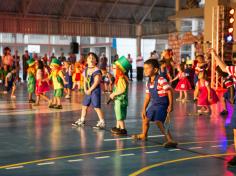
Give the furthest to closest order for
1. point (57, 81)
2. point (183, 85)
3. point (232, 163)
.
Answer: point (183, 85), point (57, 81), point (232, 163)

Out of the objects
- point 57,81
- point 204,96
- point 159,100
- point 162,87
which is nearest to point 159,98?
point 159,100

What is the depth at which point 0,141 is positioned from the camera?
9.08 metres

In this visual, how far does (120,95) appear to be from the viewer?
10.0 m

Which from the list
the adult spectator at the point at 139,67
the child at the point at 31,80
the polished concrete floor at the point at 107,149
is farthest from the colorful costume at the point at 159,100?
the adult spectator at the point at 139,67

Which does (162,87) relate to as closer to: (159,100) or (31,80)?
(159,100)

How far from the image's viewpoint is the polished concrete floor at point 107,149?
679cm

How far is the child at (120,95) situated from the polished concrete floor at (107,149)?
299 mm

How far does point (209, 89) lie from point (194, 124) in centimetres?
274

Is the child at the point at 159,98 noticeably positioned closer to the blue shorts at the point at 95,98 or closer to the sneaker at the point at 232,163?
the sneaker at the point at 232,163

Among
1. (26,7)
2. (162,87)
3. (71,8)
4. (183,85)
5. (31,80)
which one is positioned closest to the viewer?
(162,87)

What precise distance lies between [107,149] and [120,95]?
197 centimetres

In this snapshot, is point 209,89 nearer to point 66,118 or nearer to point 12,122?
point 66,118

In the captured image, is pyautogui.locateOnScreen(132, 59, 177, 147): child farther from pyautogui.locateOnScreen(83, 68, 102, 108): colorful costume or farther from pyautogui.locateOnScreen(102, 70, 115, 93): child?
pyautogui.locateOnScreen(102, 70, 115, 93): child

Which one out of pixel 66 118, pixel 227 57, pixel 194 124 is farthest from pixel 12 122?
pixel 227 57
